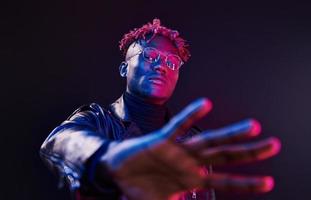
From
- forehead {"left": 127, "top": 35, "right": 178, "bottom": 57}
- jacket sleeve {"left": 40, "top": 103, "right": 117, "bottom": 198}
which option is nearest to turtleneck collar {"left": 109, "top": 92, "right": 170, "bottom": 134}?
jacket sleeve {"left": 40, "top": 103, "right": 117, "bottom": 198}

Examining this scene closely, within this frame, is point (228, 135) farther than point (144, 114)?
No

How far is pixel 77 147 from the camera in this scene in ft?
4.58

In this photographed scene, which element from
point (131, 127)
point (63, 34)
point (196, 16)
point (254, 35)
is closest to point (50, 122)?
point (63, 34)

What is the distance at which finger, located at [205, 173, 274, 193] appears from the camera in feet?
3.69

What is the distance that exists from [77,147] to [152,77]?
731 millimetres

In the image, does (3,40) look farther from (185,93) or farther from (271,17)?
(271,17)

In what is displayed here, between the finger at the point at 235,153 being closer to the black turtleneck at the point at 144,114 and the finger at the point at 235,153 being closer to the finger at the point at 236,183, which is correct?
the finger at the point at 236,183

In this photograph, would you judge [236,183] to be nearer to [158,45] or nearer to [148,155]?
[148,155]

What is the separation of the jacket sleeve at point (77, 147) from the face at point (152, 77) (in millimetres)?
259

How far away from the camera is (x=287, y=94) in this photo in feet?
8.46

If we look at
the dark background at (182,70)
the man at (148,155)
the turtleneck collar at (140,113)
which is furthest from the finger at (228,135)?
the dark background at (182,70)

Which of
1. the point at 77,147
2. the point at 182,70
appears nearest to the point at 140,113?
the point at 77,147

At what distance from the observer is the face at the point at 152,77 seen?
2021 millimetres

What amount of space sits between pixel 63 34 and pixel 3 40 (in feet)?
1.11
